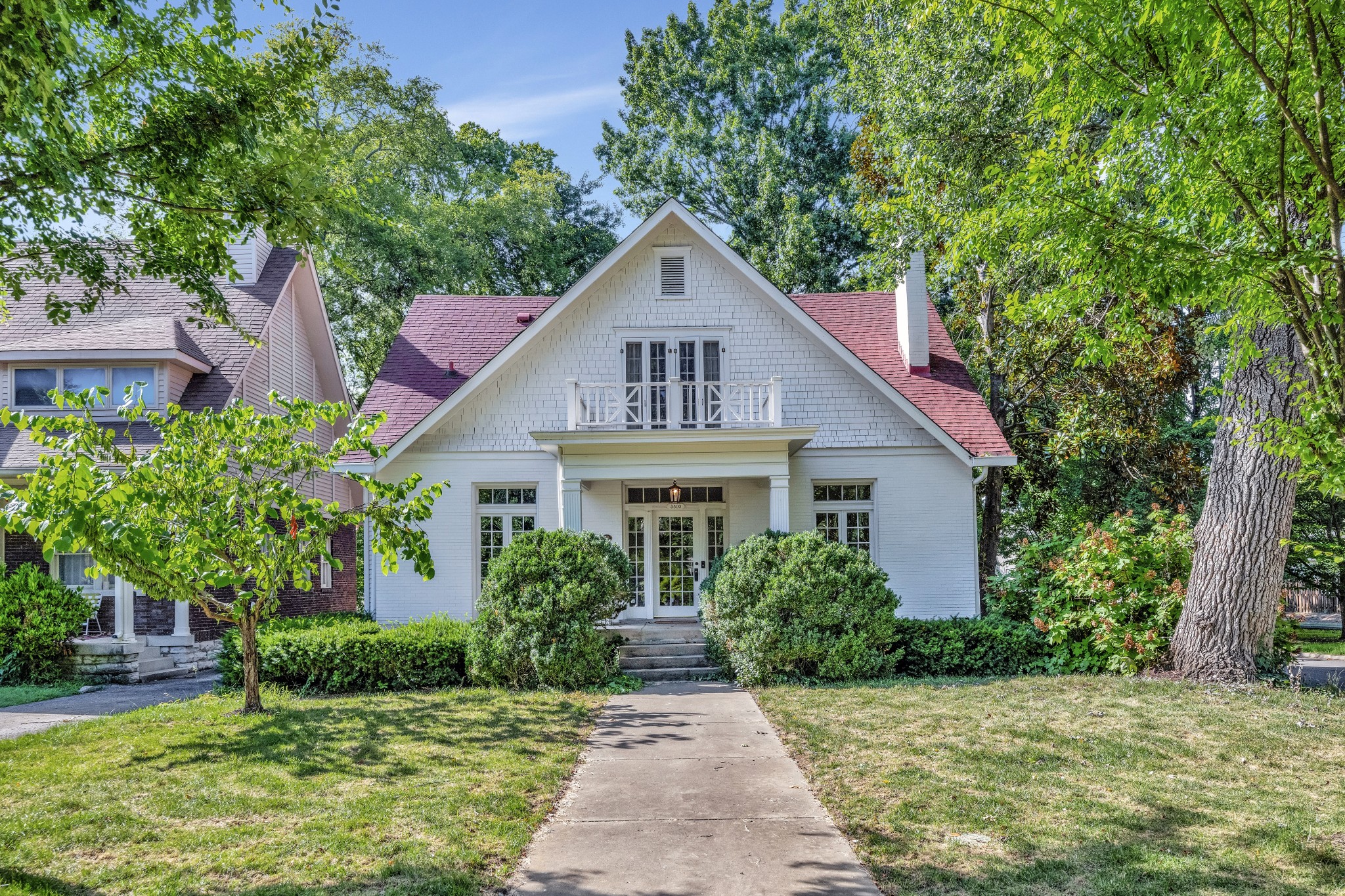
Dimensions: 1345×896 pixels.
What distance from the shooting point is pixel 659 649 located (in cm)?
1236

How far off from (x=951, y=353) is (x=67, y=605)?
15821 millimetres

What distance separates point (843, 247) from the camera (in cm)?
2822

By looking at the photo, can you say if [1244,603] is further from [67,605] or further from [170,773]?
[67,605]

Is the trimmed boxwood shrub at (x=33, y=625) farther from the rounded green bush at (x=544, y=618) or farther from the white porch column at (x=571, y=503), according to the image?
the white porch column at (x=571, y=503)

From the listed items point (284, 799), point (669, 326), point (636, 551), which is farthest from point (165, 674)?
point (669, 326)

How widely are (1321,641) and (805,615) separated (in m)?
18.7

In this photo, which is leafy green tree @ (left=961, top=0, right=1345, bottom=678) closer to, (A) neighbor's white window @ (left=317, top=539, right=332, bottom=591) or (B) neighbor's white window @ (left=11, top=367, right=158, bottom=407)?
(B) neighbor's white window @ (left=11, top=367, right=158, bottom=407)

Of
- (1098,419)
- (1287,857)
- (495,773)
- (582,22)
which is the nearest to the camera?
(1287,857)

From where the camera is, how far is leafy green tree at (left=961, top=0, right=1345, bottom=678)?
4305 mm

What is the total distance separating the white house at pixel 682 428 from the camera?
14.3m

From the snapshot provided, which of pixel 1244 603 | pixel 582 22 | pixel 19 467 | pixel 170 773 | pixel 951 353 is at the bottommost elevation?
pixel 170 773

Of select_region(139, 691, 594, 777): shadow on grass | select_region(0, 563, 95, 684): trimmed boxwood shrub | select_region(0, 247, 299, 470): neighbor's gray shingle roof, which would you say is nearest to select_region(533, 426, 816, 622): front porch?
select_region(139, 691, 594, 777): shadow on grass

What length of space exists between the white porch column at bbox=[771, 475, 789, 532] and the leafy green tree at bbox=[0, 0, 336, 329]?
767 centimetres

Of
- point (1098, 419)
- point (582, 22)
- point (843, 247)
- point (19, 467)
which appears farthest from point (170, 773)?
point (843, 247)
